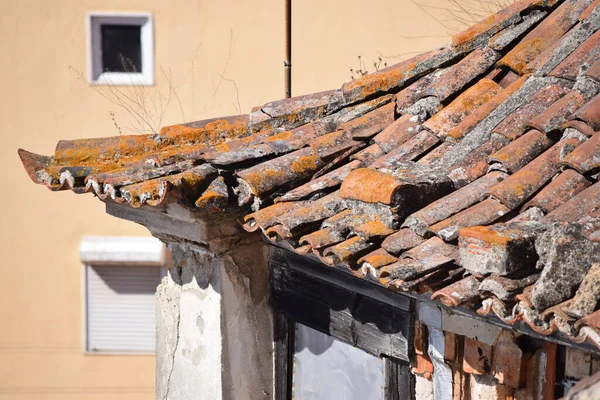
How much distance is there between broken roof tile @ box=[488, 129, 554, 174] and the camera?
9.25ft

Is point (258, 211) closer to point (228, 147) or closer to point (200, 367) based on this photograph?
point (228, 147)

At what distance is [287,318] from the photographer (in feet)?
13.3

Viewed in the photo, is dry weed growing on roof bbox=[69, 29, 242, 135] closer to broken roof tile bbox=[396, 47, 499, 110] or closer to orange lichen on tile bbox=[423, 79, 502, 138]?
broken roof tile bbox=[396, 47, 499, 110]

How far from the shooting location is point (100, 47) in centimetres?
Answer: 990

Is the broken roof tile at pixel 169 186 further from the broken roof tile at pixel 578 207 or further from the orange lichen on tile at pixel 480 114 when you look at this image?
the broken roof tile at pixel 578 207

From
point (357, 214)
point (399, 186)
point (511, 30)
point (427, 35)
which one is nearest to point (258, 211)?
point (357, 214)

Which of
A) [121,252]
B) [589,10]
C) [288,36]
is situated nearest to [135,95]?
[121,252]

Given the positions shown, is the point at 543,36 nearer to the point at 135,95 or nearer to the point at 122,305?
the point at 135,95

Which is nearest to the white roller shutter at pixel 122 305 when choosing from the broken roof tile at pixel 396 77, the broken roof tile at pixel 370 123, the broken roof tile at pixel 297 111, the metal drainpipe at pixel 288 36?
the metal drainpipe at pixel 288 36

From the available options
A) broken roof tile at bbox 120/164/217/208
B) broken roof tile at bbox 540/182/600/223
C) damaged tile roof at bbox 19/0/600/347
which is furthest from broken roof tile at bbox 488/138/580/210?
broken roof tile at bbox 120/164/217/208

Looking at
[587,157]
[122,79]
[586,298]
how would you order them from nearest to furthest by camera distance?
[586,298]
[587,157]
[122,79]

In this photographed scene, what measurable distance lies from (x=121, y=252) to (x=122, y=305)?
722 millimetres

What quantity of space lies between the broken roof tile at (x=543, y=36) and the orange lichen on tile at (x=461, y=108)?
0.41 feet

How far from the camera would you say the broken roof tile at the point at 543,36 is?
3.42 metres
